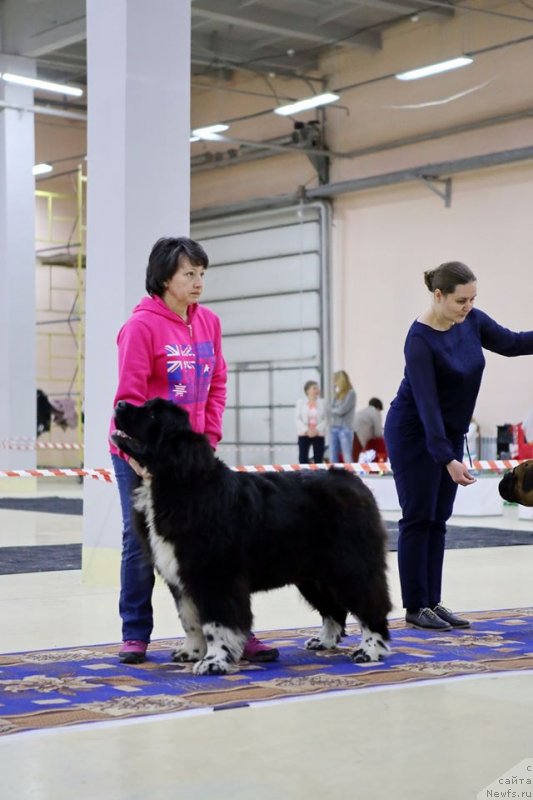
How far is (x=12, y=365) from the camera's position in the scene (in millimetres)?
16812

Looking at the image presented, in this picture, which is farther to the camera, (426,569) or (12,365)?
(12,365)

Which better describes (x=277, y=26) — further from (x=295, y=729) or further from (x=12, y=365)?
(x=295, y=729)

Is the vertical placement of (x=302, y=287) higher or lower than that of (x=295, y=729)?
higher

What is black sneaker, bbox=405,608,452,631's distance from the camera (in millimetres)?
5242

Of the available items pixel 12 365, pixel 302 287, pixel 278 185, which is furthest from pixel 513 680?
pixel 278 185

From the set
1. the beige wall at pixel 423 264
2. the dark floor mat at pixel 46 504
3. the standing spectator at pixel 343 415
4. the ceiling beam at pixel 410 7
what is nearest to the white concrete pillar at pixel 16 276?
the dark floor mat at pixel 46 504

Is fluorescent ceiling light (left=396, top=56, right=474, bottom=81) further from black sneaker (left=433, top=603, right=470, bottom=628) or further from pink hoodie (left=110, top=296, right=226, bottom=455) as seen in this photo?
pink hoodie (left=110, top=296, right=226, bottom=455)

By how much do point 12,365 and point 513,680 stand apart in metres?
13.6

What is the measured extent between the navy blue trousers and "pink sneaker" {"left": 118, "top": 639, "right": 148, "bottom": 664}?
141 centimetres

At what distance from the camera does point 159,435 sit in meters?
4.11

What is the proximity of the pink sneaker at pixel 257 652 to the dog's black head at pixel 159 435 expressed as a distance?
0.81 metres

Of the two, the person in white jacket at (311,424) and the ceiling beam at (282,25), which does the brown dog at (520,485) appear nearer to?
the person in white jacket at (311,424)

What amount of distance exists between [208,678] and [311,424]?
13.8 meters

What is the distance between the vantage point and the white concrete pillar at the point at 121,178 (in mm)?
7152
